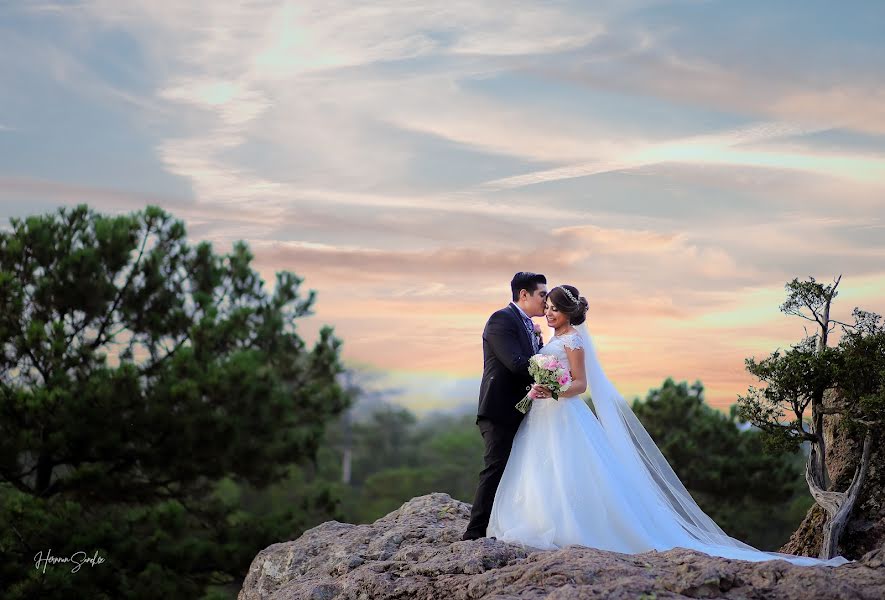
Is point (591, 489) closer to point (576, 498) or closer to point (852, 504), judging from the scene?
point (576, 498)

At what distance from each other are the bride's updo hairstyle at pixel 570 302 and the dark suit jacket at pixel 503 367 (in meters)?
0.38

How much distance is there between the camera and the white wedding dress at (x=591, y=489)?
784cm

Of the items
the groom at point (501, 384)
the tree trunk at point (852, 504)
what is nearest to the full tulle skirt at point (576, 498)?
the groom at point (501, 384)

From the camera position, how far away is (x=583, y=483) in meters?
8.01

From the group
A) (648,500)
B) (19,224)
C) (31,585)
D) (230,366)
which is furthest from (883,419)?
(19,224)

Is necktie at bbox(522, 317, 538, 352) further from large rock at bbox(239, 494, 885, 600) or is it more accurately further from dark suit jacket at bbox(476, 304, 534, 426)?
large rock at bbox(239, 494, 885, 600)

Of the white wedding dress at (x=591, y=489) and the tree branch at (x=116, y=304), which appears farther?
the tree branch at (x=116, y=304)

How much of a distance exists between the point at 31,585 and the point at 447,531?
8.62m

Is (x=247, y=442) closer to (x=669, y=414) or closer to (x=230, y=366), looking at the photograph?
(x=230, y=366)

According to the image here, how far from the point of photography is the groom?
825cm

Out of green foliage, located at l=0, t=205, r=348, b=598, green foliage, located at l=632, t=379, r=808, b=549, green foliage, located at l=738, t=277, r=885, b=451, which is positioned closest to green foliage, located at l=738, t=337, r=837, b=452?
green foliage, located at l=738, t=277, r=885, b=451

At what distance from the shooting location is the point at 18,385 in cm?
1620

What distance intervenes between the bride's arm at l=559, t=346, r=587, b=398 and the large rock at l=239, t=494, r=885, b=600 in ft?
4.86

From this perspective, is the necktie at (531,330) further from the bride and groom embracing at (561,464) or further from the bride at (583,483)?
the bride at (583,483)
